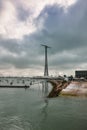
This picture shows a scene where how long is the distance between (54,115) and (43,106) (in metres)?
9.77

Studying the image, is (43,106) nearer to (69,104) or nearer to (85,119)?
(69,104)

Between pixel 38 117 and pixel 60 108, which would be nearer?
pixel 38 117

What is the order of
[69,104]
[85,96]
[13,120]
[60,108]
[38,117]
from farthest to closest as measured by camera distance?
1. [85,96]
2. [69,104]
3. [60,108]
4. [38,117]
5. [13,120]

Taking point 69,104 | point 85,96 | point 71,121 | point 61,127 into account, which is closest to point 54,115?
point 71,121

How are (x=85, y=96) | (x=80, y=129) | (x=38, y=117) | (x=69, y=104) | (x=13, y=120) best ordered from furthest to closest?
(x=85, y=96), (x=69, y=104), (x=38, y=117), (x=13, y=120), (x=80, y=129)

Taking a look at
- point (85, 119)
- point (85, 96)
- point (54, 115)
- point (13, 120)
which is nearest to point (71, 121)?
point (85, 119)

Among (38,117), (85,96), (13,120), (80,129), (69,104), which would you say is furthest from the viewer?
(85,96)

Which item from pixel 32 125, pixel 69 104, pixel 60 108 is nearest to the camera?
pixel 32 125

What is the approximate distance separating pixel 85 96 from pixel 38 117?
28.2m

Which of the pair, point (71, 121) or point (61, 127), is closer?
point (61, 127)

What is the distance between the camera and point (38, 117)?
41.0 metres

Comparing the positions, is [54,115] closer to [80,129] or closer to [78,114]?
[78,114]

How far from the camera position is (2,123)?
119ft

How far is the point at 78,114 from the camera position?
43.1 metres
